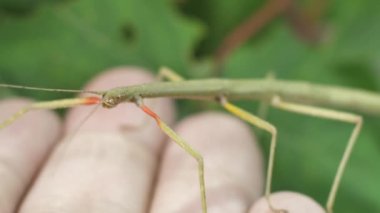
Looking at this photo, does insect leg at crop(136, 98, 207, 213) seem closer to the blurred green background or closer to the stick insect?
the stick insect

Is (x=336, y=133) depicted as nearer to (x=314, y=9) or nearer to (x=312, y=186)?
(x=312, y=186)

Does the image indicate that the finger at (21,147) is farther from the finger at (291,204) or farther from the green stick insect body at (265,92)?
the finger at (291,204)

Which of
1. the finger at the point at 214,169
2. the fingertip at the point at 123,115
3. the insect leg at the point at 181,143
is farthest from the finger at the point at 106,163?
the insect leg at the point at 181,143

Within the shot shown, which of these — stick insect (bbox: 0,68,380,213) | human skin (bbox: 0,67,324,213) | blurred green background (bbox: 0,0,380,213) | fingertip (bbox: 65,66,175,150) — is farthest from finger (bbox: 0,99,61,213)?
blurred green background (bbox: 0,0,380,213)

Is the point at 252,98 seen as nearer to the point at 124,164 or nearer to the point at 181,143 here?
the point at 124,164

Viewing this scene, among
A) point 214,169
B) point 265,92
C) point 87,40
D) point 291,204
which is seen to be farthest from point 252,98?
point 87,40

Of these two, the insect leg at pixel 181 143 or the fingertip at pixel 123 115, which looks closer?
the insect leg at pixel 181 143
